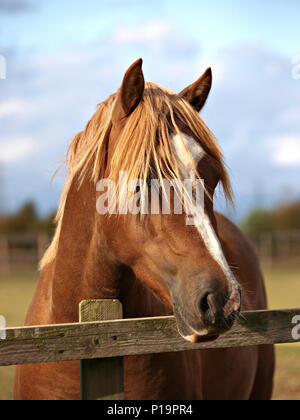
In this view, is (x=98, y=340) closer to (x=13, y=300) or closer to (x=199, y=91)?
(x=199, y=91)

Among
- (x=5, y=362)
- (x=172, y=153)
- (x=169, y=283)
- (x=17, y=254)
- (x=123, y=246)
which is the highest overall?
(x=17, y=254)

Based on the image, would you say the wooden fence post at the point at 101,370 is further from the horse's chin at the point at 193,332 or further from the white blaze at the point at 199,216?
the white blaze at the point at 199,216

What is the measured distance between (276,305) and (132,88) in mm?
10416

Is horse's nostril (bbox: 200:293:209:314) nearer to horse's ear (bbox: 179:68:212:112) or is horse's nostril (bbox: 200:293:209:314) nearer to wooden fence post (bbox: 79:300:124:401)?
wooden fence post (bbox: 79:300:124:401)

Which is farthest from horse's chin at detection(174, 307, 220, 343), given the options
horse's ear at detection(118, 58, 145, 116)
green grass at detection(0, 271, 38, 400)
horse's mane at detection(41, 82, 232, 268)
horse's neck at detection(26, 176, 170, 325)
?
green grass at detection(0, 271, 38, 400)

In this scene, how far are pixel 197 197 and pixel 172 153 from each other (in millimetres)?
214

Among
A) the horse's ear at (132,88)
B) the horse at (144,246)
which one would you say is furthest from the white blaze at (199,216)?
the horse's ear at (132,88)

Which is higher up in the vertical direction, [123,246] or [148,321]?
[123,246]

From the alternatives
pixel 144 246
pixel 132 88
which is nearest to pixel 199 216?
pixel 144 246

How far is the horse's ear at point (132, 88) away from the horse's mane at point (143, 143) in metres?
0.04

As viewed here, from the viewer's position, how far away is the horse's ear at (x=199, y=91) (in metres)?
2.41

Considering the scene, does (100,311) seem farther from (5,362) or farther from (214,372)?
(214,372)
